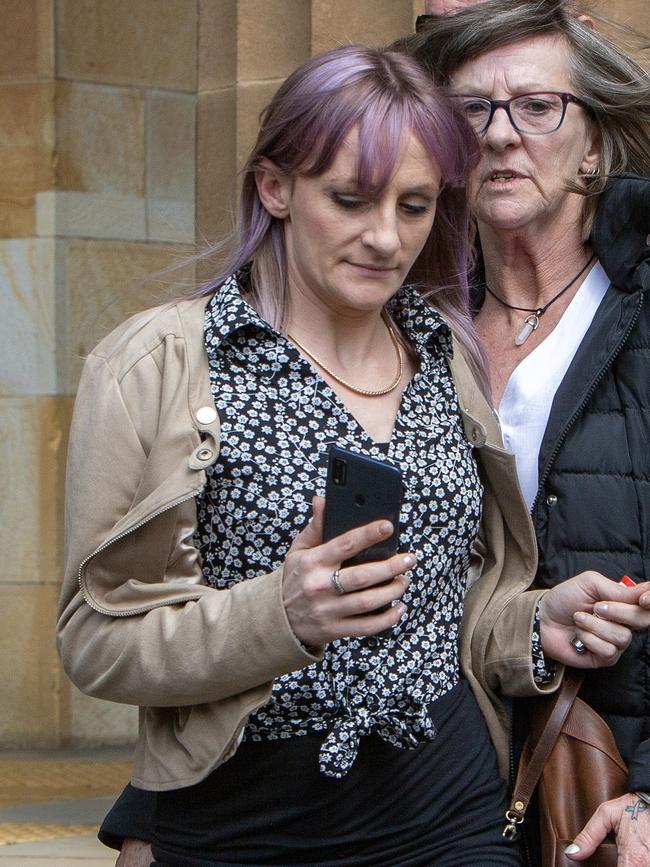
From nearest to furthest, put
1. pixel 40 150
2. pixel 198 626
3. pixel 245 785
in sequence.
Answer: pixel 198 626 < pixel 245 785 < pixel 40 150

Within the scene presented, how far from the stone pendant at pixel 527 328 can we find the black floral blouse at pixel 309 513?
45cm

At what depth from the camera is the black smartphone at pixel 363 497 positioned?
2215 millimetres

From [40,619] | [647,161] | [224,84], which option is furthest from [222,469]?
[40,619]

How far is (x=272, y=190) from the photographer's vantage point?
9.05 ft

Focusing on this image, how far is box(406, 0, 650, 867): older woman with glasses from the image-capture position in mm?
2863

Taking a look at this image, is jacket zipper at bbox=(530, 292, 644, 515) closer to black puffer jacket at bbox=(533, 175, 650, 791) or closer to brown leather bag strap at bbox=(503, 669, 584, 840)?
black puffer jacket at bbox=(533, 175, 650, 791)

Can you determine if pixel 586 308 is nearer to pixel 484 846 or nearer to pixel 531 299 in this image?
pixel 531 299

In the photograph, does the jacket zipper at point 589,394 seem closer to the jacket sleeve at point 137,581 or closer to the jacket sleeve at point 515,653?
the jacket sleeve at point 515,653

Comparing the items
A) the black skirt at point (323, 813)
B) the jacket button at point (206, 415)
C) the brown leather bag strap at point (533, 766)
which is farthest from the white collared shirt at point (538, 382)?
the jacket button at point (206, 415)

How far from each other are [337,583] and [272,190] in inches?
33.6

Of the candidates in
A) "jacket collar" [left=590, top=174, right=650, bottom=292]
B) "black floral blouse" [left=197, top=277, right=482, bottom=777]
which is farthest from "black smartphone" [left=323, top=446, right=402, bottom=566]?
"jacket collar" [left=590, top=174, right=650, bottom=292]

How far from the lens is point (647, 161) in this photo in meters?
3.31

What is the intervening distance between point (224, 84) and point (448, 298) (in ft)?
7.22

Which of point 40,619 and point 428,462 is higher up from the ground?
point 428,462
